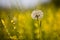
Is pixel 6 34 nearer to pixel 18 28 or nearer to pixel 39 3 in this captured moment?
pixel 18 28

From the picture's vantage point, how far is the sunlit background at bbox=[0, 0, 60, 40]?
3.05 ft

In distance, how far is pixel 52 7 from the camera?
0.95 m

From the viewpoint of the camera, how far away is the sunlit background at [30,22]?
3.05ft

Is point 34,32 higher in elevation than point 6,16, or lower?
lower

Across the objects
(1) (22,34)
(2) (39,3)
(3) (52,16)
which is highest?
(2) (39,3)

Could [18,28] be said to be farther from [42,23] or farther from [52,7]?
[52,7]

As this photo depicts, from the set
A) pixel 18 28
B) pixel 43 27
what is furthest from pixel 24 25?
pixel 43 27

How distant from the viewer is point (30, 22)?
0.94 metres

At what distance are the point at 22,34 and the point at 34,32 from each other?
3.9 inches

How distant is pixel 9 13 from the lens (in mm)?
954

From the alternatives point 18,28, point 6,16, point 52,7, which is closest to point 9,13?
point 6,16

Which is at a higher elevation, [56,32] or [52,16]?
[52,16]

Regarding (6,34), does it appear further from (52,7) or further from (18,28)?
(52,7)

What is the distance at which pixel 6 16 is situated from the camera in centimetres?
95
